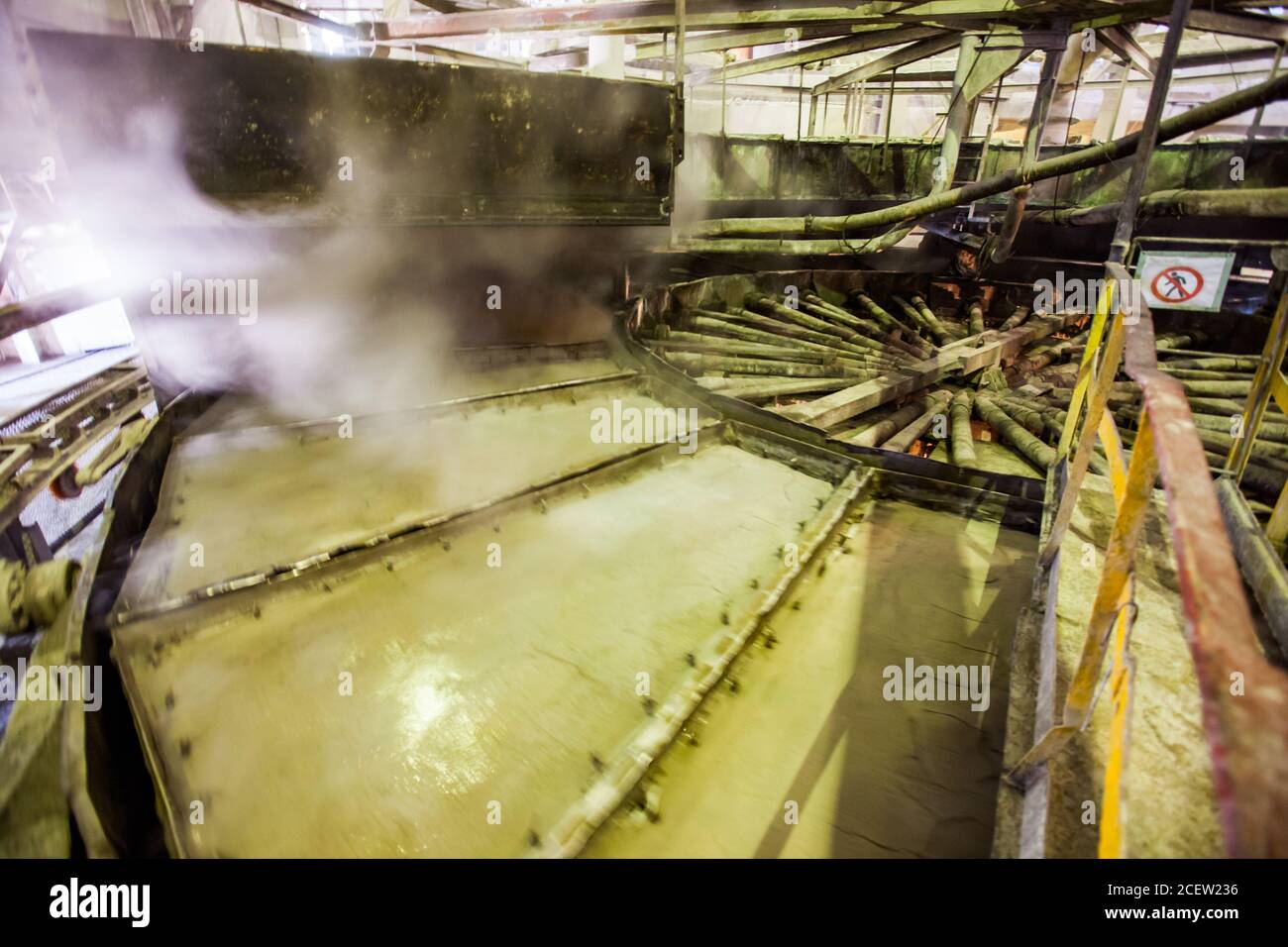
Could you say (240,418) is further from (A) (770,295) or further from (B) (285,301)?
(A) (770,295)

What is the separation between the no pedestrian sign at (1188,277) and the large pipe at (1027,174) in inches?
45.9

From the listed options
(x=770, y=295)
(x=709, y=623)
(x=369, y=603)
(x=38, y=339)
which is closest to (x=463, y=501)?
(x=369, y=603)

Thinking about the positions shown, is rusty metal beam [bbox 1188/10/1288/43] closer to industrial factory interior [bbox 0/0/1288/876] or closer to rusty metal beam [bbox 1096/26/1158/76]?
industrial factory interior [bbox 0/0/1288/876]

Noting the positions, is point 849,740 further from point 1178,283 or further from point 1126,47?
point 1126,47

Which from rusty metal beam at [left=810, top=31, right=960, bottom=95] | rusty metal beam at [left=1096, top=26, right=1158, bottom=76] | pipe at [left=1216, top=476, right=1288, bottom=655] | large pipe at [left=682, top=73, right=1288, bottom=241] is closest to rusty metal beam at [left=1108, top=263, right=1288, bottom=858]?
pipe at [left=1216, top=476, right=1288, bottom=655]

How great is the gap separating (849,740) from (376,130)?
4778 millimetres

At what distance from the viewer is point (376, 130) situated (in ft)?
14.3

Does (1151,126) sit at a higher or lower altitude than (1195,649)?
higher

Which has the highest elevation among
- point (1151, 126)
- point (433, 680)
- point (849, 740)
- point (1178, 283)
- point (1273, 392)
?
point (1151, 126)

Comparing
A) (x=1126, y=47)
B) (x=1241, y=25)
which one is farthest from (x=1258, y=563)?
(x=1126, y=47)

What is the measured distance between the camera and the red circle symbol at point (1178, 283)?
14.3 feet

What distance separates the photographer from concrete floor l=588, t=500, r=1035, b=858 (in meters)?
1.88

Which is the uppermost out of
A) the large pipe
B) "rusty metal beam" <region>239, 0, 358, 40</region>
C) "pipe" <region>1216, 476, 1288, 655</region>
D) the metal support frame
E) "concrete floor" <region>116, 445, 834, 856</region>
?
"rusty metal beam" <region>239, 0, 358, 40</region>

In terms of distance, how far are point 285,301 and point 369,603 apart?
322 cm
